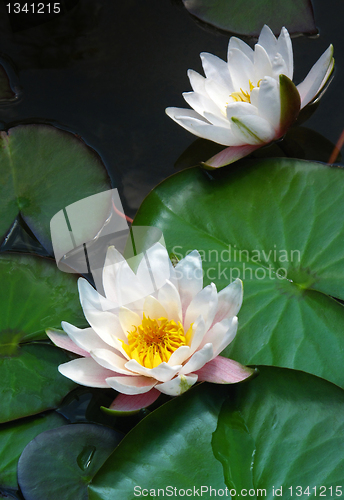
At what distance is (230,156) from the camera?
1855 millimetres

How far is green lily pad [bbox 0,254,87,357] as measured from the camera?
1.61 m

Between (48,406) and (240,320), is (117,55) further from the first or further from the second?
(48,406)

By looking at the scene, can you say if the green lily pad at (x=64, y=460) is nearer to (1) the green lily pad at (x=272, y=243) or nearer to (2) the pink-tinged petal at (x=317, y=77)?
(1) the green lily pad at (x=272, y=243)

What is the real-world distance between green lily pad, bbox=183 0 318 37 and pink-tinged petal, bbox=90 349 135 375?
6.56 feet

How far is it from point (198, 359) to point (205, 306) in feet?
0.58

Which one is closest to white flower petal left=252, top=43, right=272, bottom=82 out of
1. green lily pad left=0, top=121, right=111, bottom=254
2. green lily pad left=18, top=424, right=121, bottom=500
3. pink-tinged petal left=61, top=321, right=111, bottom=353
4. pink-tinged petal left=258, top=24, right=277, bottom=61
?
pink-tinged petal left=258, top=24, right=277, bottom=61

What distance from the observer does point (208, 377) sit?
1.33m

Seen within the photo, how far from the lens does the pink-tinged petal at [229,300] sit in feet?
4.33

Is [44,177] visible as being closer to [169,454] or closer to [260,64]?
[260,64]

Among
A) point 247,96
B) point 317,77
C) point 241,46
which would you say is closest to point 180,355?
point 247,96

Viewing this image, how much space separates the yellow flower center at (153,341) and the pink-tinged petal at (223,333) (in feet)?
0.36

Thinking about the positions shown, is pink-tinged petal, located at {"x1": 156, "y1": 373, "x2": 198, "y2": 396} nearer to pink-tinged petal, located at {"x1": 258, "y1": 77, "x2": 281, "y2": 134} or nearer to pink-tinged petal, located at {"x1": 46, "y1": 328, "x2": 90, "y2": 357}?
pink-tinged petal, located at {"x1": 46, "y1": 328, "x2": 90, "y2": 357}

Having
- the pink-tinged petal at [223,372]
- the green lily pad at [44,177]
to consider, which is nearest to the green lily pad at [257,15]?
the green lily pad at [44,177]

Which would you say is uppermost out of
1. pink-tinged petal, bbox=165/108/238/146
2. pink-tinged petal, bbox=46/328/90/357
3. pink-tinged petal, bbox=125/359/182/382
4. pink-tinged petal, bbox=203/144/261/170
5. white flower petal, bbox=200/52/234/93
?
white flower petal, bbox=200/52/234/93
